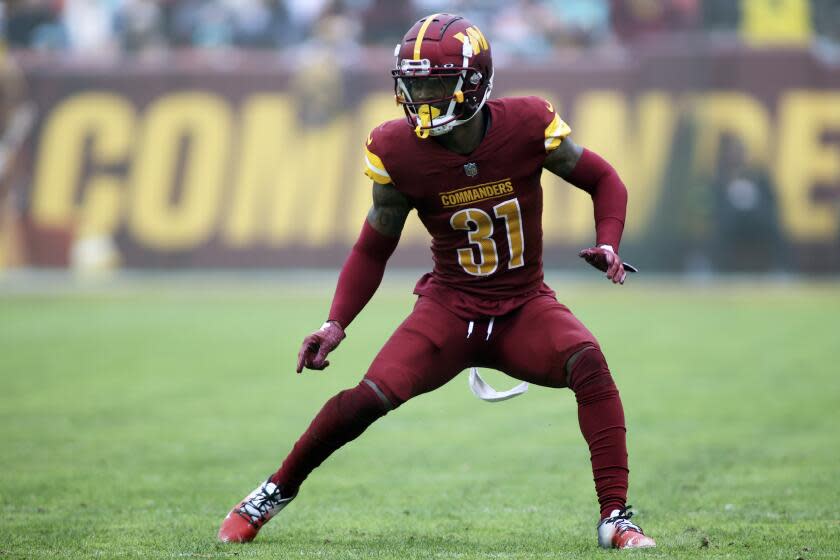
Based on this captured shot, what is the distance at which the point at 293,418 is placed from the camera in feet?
30.2

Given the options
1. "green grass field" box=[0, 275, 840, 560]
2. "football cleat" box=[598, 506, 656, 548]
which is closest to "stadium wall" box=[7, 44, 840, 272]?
"green grass field" box=[0, 275, 840, 560]

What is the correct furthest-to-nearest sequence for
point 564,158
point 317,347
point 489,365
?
point 489,365
point 564,158
point 317,347

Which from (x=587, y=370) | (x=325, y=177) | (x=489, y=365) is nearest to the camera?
(x=587, y=370)

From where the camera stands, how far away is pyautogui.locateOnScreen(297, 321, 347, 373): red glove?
5.20 m

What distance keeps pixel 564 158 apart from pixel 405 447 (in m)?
3.29

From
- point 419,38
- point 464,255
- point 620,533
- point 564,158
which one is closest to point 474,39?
point 419,38

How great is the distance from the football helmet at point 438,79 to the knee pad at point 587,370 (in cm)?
108

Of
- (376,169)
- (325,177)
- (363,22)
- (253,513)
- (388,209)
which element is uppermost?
(363,22)

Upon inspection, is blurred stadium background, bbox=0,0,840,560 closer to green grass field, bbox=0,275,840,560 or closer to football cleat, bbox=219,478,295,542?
green grass field, bbox=0,275,840,560

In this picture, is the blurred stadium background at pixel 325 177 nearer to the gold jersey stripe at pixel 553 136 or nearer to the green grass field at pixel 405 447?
the green grass field at pixel 405 447

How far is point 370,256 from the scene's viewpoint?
5508 millimetres

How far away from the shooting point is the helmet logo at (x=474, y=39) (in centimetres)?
525

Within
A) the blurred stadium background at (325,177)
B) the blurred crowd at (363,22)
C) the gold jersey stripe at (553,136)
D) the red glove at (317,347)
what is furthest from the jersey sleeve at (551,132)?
the blurred crowd at (363,22)

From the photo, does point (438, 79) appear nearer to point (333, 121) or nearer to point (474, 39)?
point (474, 39)
